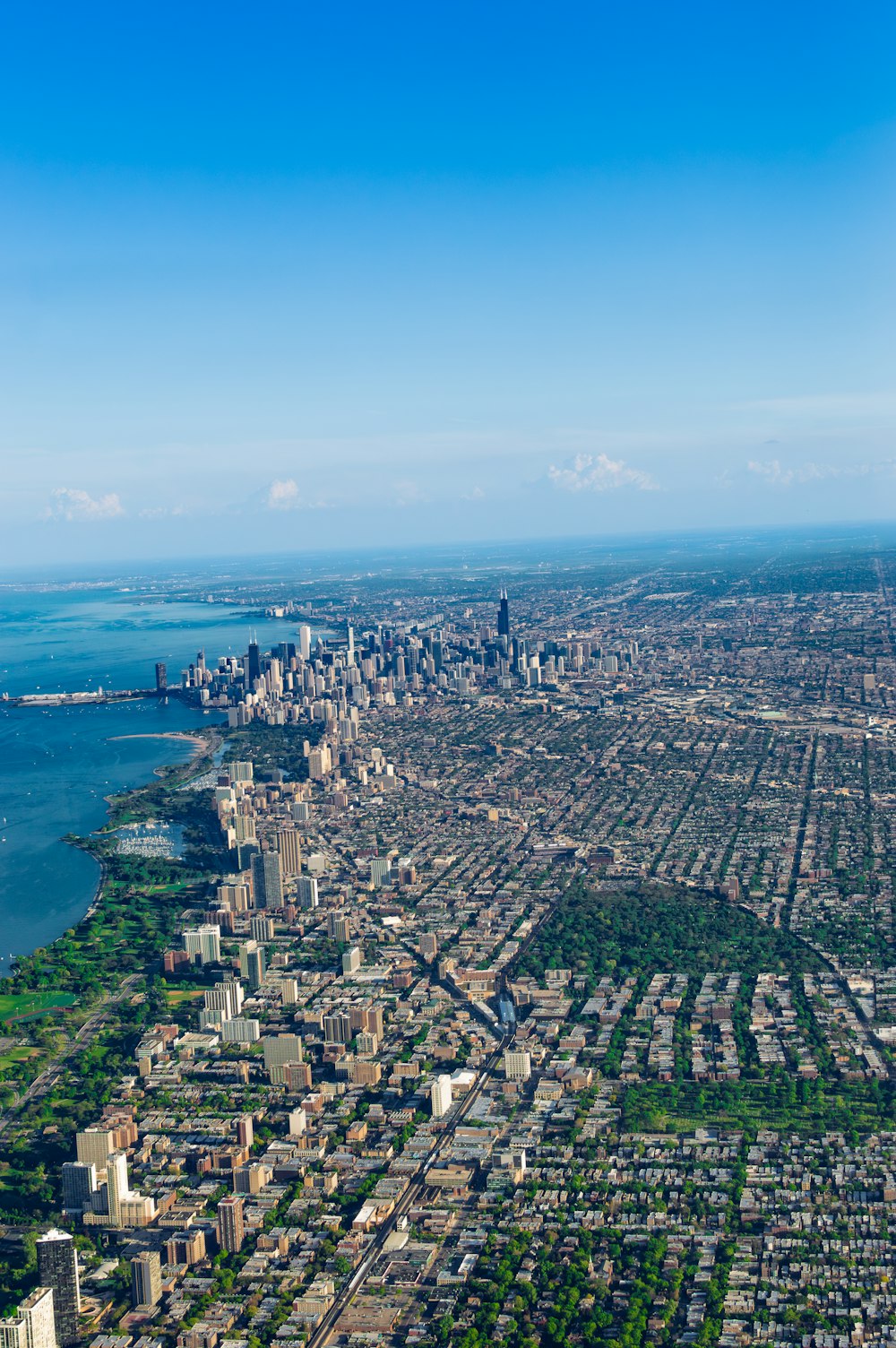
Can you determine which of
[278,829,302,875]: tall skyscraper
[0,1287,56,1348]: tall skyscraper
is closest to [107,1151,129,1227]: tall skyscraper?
[0,1287,56,1348]: tall skyscraper

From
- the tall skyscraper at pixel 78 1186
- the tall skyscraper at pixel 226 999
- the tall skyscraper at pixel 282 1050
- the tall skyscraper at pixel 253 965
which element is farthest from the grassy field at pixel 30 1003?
the tall skyscraper at pixel 78 1186

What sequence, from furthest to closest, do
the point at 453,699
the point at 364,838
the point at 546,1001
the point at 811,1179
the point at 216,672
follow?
the point at 216,672, the point at 453,699, the point at 364,838, the point at 546,1001, the point at 811,1179

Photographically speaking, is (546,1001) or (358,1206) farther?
(546,1001)

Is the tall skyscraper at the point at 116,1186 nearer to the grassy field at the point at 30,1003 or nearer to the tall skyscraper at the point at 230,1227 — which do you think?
the tall skyscraper at the point at 230,1227

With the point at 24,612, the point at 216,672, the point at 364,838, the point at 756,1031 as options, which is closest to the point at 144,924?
the point at 364,838

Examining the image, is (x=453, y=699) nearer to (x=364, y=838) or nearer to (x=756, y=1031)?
(x=364, y=838)

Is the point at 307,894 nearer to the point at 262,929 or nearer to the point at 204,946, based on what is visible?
the point at 262,929
